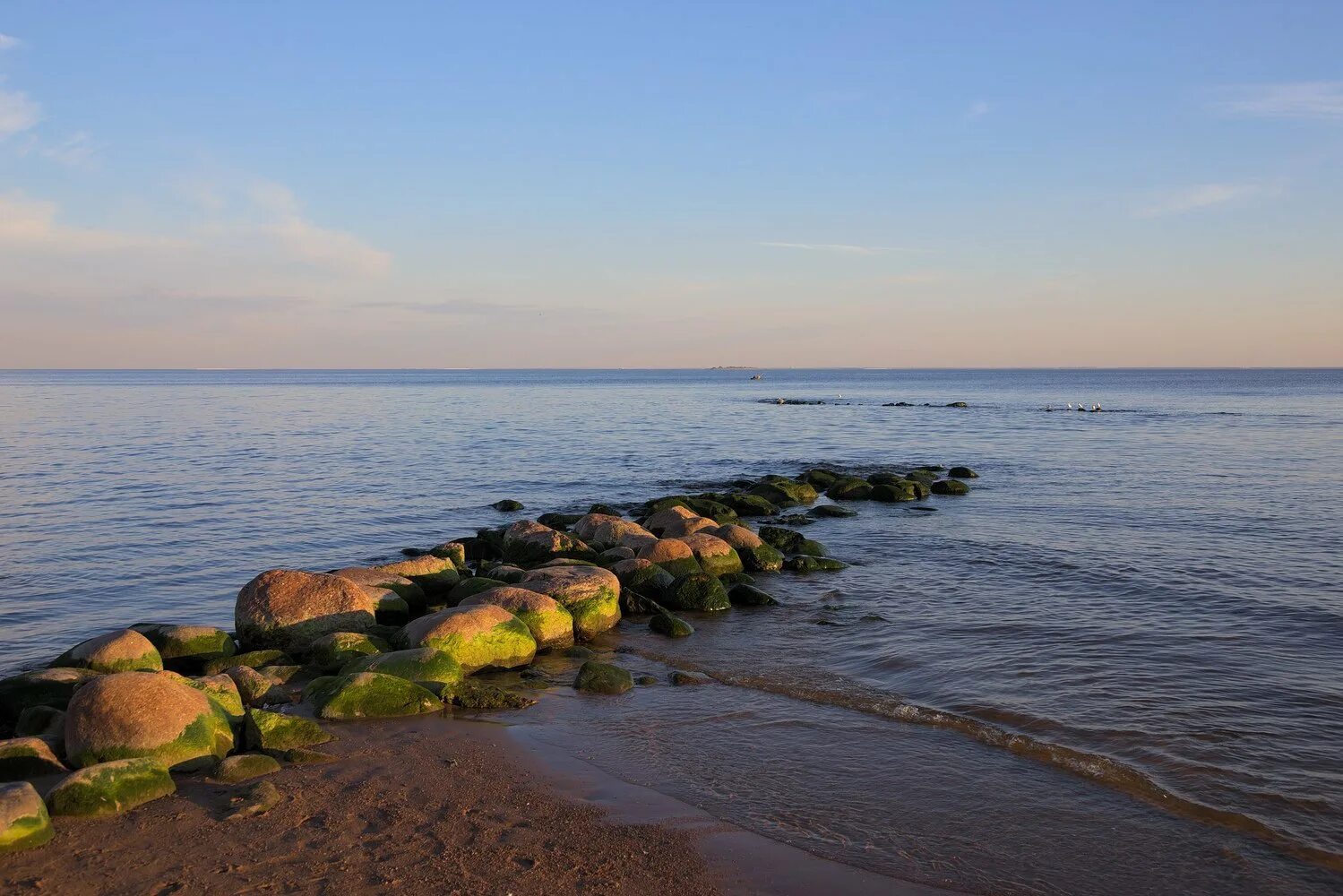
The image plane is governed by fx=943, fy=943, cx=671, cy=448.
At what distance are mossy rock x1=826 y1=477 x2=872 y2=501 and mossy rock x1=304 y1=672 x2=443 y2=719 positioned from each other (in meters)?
19.7

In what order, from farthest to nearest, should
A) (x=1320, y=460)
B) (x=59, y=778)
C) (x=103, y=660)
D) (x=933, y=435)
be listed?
(x=933, y=435)
(x=1320, y=460)
(x=103, y=660)
(x=59, y=778)

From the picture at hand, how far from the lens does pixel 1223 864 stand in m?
7.05

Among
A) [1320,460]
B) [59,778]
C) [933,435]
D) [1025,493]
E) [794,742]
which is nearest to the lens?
[59,778]

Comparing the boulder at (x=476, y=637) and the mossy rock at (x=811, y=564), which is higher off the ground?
the boulder at (x=476, y=637)

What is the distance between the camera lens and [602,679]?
36.4 ft

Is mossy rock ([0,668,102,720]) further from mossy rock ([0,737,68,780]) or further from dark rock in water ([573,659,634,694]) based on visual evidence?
dark rock in water ([573,659,634,694])

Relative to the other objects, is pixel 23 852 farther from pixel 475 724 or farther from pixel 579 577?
pixel 579 577

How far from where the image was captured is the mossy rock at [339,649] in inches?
458

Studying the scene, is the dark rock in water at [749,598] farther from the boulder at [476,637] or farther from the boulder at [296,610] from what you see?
the boulder at [296,610]

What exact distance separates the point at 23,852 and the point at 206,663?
5188 millimetres

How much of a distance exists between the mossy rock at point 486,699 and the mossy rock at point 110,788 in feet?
10.5

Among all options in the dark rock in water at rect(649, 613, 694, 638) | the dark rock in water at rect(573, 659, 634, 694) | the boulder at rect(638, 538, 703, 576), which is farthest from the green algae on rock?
the boulder at rect(638, 538, 703, 576)

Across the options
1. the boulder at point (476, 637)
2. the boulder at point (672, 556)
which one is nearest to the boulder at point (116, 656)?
the boulder at point (476, 637)

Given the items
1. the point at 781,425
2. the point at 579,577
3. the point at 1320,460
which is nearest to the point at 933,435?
the point at 781,425
